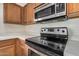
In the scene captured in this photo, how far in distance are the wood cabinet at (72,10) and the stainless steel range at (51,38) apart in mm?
121

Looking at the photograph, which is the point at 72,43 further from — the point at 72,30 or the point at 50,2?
the point at 50,2

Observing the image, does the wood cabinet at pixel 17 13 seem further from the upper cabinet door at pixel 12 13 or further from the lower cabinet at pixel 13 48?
the lower cabinet at pixel 13 48

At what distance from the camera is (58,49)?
891mm

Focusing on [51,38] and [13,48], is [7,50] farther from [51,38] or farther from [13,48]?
[51,38]

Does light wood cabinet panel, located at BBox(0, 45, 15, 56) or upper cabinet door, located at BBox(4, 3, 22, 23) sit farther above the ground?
upper cabinet door, located at BBox(4, 3, 22, 23)

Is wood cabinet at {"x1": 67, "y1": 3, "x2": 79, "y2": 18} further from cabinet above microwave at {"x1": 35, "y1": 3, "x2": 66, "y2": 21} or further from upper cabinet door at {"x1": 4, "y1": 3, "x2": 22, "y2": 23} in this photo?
upper cabinet door at {"x1": 4, "y1": 3, "x2": 22, "y2": 23}

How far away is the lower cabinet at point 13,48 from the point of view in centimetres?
99

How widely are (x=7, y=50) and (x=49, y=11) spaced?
0.45 metres

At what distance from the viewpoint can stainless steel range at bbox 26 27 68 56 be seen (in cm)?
99

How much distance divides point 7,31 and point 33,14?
0.79 ft

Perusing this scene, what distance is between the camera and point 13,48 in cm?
100

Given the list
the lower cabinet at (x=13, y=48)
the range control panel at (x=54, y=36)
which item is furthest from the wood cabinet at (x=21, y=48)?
the range control panel at (x=54, y=36)

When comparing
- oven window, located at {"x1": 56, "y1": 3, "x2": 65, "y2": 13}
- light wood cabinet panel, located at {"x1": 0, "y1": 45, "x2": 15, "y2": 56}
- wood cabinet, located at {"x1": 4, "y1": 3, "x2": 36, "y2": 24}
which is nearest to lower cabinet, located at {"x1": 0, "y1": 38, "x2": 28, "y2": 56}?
light wood cabinet panel, located at {"x1": 0, "y1": 45, "x2": 15, "y2": 56}

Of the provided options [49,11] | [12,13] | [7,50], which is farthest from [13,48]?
[49,11]
